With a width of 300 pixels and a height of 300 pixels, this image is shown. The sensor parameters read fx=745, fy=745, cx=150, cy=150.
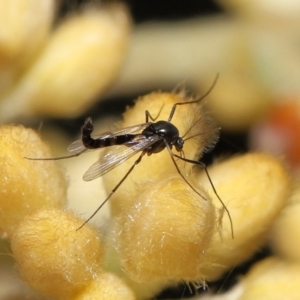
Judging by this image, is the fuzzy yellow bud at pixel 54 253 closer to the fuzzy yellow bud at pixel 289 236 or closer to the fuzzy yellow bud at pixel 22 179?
the fuzzy yellow bud at pixel 22 179

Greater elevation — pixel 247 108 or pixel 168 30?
pixel 168 30

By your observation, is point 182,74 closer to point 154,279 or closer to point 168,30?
point 168,30

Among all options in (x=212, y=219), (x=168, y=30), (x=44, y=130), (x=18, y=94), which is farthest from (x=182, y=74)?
(x=212, y=219)

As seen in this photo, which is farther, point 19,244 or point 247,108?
point 247,108

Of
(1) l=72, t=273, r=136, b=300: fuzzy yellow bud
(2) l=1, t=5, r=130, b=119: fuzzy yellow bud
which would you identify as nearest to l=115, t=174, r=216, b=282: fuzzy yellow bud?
(1) l=72, t=273, r=136, b=300: fuzzy yellow bud

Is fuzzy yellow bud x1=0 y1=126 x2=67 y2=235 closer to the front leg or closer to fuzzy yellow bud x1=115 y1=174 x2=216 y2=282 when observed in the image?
fuzzy yellow bud x1=115 y1=174 x2=216 y2=282

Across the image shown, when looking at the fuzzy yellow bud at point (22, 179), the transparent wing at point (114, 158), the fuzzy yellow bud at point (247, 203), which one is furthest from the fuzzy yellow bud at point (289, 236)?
the fuzzy yellow bud at point (22, 179)

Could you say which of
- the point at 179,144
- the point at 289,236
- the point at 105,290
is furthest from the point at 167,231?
the point at 289,236
